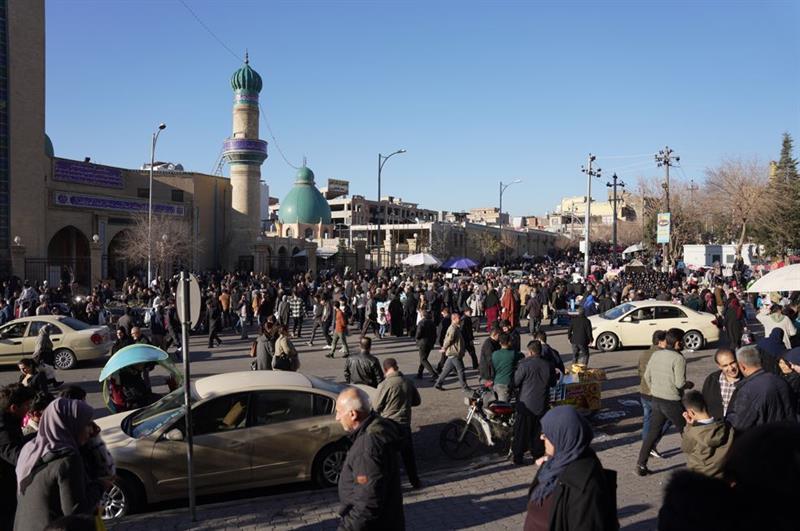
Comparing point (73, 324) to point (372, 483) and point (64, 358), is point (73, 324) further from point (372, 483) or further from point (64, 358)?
point (372, 483)

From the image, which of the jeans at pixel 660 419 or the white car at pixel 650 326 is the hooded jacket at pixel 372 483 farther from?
the white car at pixel 650 326

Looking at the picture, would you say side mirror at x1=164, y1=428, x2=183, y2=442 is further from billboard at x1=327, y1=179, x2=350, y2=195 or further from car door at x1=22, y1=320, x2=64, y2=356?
billboard at x1=327, y1=179, x2=350, y2=195

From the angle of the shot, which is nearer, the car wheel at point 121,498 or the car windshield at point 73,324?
the car wheel at point 121,498

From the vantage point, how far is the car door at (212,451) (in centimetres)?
662

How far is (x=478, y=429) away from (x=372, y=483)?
4.66 metres

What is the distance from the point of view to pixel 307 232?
2933 inches

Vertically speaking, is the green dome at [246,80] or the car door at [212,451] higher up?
the green dome at [246,80]

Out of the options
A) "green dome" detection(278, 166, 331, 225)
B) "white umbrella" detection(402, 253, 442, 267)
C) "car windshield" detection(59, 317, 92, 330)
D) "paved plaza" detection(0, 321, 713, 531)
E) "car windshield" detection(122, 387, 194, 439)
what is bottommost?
"paved plaza" detection(0, 321, 713, 531)

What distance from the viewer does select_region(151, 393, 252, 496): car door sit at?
6.62 metres

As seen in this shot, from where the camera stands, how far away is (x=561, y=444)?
355 cm

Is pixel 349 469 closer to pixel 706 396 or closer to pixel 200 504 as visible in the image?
pixel 200 504

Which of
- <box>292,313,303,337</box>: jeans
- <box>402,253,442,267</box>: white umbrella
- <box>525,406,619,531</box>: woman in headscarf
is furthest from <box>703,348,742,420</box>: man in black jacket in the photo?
<box>402,253,442,267</box>: white umbrella

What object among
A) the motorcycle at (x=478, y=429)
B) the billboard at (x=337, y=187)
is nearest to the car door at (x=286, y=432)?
the motorcycle at (x=478, y=429)

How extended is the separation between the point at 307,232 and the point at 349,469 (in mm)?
71482
